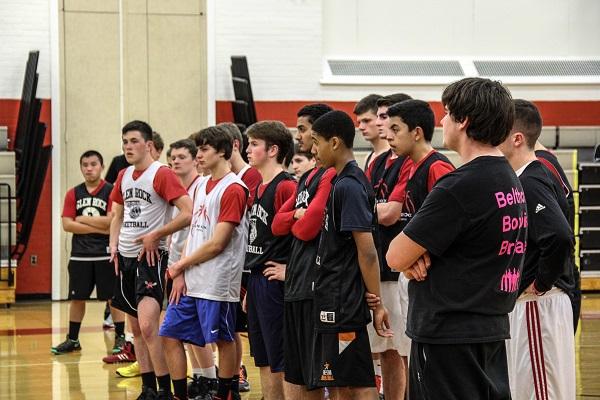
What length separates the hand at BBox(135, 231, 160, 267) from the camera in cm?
638

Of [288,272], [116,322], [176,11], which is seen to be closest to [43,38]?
[176,11]

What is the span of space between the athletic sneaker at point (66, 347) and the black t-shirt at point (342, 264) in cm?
488

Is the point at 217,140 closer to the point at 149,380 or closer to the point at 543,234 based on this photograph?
the point at 149,380

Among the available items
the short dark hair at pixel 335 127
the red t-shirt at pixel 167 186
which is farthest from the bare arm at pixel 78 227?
the short dark hair at pixel 335 127

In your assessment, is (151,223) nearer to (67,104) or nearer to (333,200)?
(333,200)

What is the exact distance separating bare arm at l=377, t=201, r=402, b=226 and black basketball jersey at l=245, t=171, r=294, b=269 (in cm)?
60

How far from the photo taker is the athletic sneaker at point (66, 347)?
873cm

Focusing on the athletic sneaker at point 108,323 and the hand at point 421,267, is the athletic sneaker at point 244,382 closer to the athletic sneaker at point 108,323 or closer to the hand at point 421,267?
the athletic sneaker at point 108,323

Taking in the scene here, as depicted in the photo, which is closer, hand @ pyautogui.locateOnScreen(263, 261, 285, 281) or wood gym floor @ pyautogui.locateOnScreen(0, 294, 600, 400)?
hand @ pyautogui.locateOnScreen(263, 261, 285, 281)

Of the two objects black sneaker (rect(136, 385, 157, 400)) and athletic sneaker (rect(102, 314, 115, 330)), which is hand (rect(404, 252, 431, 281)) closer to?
black sneaker (rect(136, 385, 157, 400))

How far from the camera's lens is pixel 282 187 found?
18.1 ft

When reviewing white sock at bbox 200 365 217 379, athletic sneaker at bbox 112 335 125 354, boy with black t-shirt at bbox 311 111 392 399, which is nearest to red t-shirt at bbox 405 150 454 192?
boy with black t-shirt at bbox 311 111 392 399

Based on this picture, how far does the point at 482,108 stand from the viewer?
3121 mm

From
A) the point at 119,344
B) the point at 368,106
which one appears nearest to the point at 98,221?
the point at 119,344
